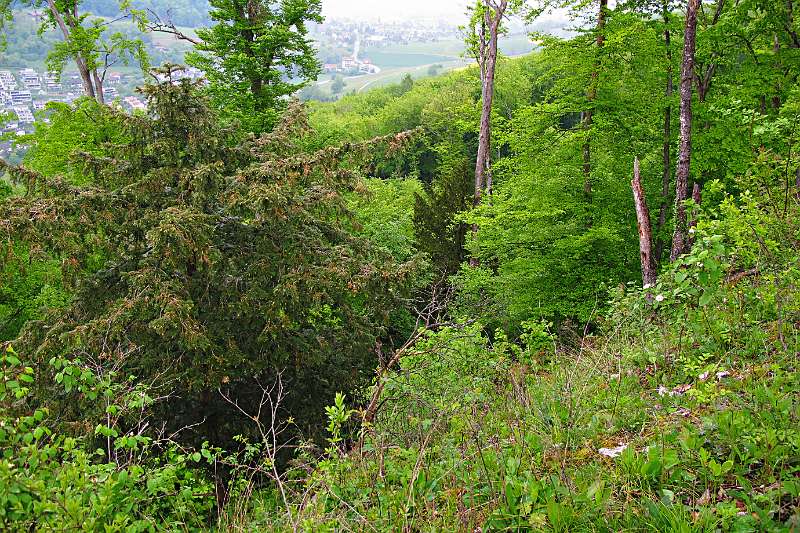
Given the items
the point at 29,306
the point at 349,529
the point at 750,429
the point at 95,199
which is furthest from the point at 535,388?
the point at 29,306

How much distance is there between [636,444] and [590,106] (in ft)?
36.4

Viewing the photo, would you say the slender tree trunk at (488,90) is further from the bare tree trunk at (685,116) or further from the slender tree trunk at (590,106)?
the bare tree trunk at (685,116)

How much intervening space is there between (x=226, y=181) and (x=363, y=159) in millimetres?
2431

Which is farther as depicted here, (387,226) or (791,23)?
(387,226)

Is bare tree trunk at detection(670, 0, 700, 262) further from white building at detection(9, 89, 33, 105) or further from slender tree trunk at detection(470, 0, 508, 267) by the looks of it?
white building at detection(9, 89, 33, 105)

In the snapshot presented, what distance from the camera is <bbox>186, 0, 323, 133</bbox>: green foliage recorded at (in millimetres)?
16656

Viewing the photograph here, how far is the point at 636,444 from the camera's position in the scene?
3.46 m

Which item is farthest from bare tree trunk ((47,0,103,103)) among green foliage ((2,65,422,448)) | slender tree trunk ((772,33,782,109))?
slender tree trunk ((772,33,782,109))

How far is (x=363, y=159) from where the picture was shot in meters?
9.52

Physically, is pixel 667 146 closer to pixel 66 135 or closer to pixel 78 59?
pixel 66 135

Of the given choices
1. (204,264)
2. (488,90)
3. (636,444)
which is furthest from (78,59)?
(636,444)

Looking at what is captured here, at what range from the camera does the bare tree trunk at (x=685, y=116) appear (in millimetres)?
9492

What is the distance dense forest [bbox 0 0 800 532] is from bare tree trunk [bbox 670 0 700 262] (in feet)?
0.16

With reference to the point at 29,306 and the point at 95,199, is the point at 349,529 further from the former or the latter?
the point at 29,306
